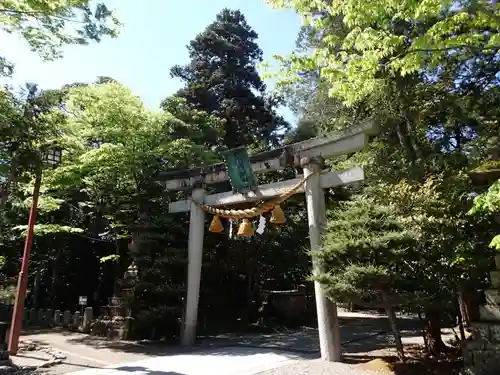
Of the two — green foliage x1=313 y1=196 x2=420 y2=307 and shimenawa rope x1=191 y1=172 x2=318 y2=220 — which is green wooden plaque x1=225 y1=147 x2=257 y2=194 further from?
green foliage x1=313 y1=196 x2=420 y2=307

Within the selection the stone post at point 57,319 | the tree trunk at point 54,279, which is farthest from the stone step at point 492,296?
the tree trunk at point 54,279

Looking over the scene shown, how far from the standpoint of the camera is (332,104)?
15.6m

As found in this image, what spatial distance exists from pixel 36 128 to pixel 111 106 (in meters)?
4.87

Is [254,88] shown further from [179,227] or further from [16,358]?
[16,358]

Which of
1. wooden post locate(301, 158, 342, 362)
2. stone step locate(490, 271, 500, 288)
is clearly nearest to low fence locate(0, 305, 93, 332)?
wooden post locate(301, 158, 342, 362)

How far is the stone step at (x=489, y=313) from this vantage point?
6939mm

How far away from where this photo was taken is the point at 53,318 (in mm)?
15742

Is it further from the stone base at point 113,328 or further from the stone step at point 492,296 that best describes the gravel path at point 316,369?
the stone base at point 113,328

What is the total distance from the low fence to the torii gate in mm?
4372

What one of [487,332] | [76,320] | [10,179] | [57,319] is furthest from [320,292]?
[57,319]

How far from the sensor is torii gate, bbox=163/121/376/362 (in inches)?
353

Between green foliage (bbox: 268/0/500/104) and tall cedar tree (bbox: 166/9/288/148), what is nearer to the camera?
green foliage (bbox: 268/0/500/104)

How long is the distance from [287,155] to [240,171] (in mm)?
1529

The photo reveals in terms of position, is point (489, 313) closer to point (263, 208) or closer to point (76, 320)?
point (263, 208)
